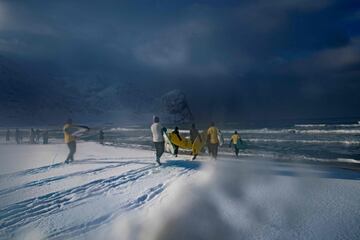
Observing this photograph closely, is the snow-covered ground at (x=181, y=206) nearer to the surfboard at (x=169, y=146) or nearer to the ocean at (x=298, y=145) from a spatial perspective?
the surfboard at (x=169, y=146)

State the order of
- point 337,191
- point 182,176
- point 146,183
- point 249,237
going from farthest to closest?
point 182,176 → point 146,183 → point 337,191 → point 249,237

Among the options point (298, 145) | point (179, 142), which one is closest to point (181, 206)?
point (179, 142)

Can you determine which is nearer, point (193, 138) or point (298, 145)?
point (193, 138)

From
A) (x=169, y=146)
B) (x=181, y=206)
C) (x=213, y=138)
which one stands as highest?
(x=213, y=138)

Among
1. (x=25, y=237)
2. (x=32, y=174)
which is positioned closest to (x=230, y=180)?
(x=25, y=237)

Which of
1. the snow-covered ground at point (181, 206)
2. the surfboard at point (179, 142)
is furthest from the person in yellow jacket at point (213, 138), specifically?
the snow-covered ground at point (181, 206)

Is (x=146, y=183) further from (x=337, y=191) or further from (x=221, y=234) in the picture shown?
(x=337, y=191)

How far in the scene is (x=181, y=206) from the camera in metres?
6.11

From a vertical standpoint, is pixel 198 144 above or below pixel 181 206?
above

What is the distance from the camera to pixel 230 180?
831 cm

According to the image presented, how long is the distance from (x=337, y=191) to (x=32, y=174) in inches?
410

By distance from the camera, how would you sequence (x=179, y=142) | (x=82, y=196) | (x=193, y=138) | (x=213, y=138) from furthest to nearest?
(x=193, y=138)
(x=179, y=142)
(x=213, y=138)
(x=82, y=196)

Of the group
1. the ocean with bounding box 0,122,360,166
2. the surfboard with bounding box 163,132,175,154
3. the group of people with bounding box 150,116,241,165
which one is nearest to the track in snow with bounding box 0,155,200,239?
the group of people with bounding box 150,116,241,165

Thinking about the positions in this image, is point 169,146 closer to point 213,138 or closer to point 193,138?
point 193,138
